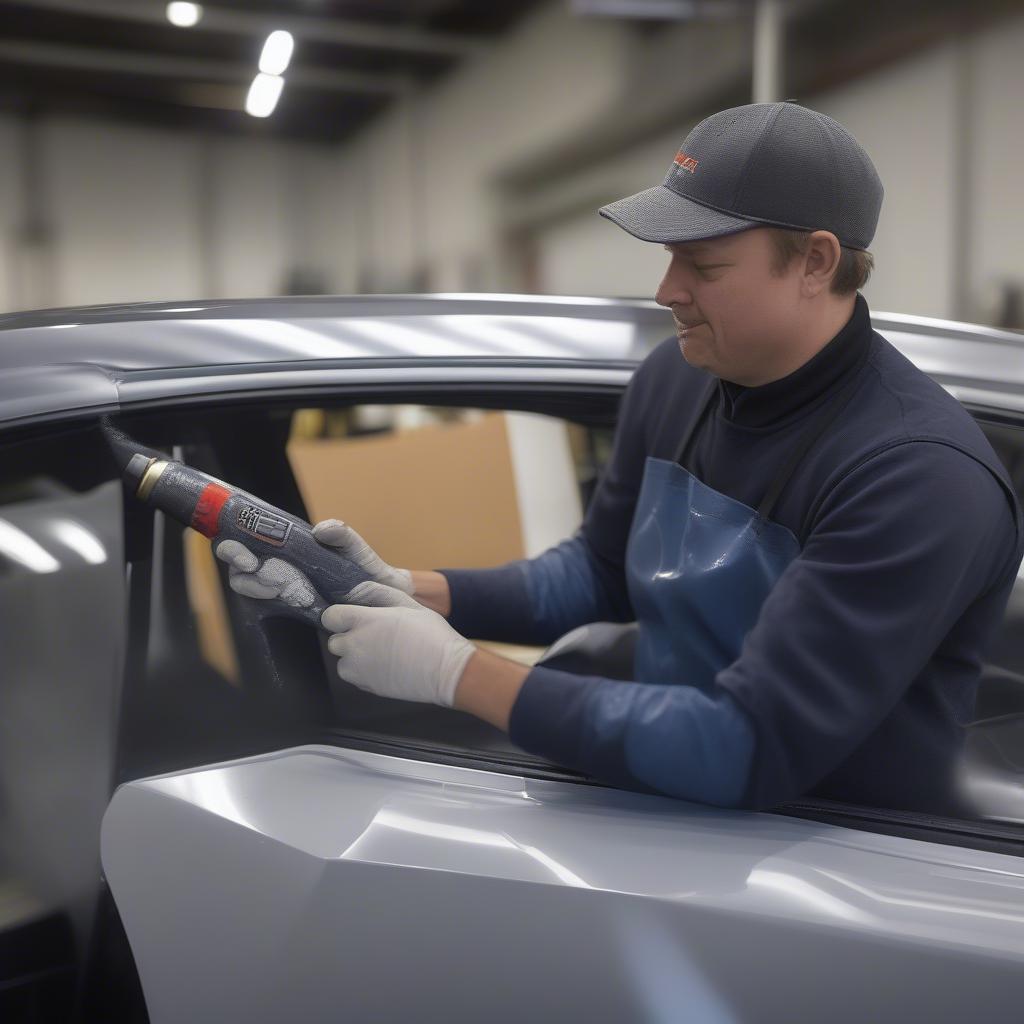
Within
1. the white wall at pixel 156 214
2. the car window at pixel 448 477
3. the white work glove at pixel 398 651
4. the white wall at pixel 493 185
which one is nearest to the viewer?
the white work glove at pixel 398 651

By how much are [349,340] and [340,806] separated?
517mm

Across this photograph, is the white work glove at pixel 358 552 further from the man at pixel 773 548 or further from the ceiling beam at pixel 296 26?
the ceiling beam at pixel 296 26

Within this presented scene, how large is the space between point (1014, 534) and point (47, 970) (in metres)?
0.97

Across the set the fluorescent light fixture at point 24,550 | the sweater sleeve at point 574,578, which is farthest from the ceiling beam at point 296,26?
the fluorescent light fixture at point 24,550

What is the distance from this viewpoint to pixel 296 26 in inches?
245

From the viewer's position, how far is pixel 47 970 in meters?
0.92

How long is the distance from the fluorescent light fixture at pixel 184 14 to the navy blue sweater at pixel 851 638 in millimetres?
6119

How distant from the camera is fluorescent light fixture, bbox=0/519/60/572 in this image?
976 mm

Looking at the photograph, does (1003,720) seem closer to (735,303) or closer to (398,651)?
(735,303)

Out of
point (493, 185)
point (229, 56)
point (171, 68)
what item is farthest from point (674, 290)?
point (171, 68)

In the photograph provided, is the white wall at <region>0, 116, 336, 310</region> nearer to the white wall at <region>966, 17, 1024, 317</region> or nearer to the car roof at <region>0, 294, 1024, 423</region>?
the white wall at <region>966, 17, 1024, 317</region>

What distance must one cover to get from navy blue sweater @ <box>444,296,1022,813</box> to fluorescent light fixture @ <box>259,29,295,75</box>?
634cm

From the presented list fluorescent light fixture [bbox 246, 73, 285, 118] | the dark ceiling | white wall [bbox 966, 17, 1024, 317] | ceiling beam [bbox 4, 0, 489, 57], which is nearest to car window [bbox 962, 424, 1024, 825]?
white wall [bbox 966, 17, 1024, 317]

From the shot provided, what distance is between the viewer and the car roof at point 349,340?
0.97 meters
